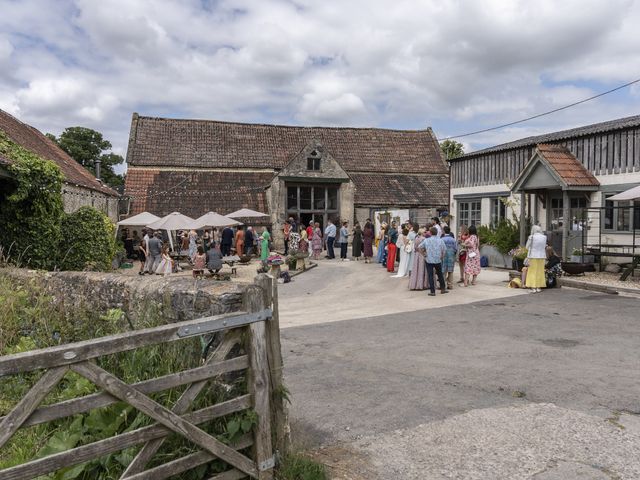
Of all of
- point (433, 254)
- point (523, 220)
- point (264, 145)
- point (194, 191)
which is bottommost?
point (433, 254)

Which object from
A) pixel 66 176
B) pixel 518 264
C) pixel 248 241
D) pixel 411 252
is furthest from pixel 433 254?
pixel 66 176

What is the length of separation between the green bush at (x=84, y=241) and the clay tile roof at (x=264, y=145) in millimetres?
19004

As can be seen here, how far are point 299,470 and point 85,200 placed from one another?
2286cm

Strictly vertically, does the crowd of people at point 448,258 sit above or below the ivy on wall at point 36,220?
below

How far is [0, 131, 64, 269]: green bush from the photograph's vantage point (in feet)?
34.4

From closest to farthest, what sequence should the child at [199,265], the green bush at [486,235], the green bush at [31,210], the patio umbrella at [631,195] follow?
the green bush at [31,210], the patio umbrella at [631,195], the child at [199,265], the green bush at [486,235]

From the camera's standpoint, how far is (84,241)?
12.9 metres

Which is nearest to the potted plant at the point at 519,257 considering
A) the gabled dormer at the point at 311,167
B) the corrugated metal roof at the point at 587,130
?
the corrugated metal roof at the point at 587,130

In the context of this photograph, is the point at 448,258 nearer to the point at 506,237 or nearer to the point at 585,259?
the point at 585,259

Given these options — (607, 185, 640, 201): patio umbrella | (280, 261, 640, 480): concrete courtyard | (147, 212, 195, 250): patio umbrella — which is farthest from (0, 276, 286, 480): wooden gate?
(147, 212, 195, 250): patio umbrella

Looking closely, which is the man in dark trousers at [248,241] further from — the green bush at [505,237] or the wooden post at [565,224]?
the wooden post at [565,224]

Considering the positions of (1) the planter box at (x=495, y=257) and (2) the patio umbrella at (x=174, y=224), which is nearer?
(1) the planter box at (x=495, y=257)

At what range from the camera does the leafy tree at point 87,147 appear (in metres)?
59.7

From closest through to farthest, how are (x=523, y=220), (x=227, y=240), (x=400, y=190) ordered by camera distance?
(x=523, y=220), (x=227, y=240), (x=400, y=190)
